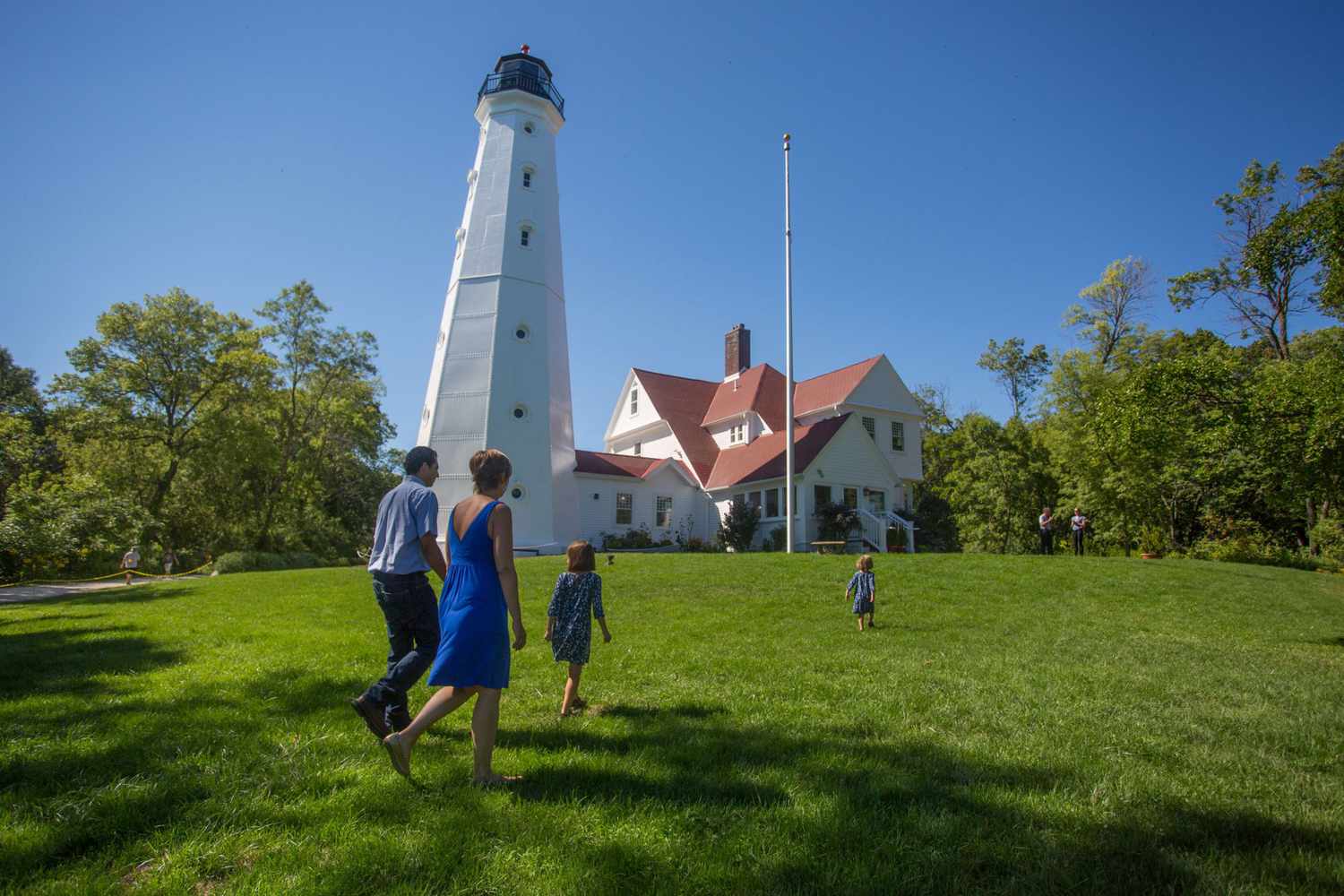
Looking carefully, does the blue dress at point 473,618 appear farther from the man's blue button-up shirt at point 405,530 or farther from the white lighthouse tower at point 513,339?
the white lighthouse tower at point 513,339

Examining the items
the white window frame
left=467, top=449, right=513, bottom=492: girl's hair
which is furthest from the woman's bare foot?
the white window frame

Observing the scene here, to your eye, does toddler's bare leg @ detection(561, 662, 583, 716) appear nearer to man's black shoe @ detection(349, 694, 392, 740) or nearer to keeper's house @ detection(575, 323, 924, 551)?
man's black shoe @ detection(349, 694, 392, 740)

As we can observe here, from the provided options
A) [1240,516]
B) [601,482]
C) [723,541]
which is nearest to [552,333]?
[601,482]

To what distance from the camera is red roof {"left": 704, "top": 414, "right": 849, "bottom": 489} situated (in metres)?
29.8

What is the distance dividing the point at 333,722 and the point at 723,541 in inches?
1010

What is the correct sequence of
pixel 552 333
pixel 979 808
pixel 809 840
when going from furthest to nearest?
1. pixel 552 333
2. pixel 979 808
3. pixel 809 840

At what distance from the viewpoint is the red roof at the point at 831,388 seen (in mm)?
34344

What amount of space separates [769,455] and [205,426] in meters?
26.7

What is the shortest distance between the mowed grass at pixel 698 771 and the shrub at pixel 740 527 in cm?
2026

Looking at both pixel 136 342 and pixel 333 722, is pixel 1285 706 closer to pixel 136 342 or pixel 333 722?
pixel 333 722

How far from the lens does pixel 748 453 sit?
33156 mm

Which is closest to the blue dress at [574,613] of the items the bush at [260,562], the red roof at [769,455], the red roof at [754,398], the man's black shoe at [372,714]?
the man's black shoe at [372,714]

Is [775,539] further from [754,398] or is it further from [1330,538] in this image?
[1330,538]

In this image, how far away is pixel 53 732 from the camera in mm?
5012
